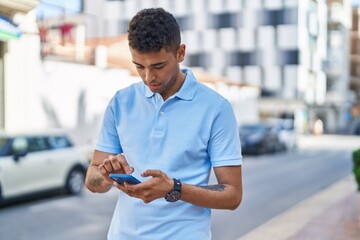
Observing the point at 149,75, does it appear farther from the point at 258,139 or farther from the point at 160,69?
the point at 258,139

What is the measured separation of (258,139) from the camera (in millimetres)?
21781

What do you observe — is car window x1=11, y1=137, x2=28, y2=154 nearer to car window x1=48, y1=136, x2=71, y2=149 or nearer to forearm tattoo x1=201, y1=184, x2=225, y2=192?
car window x1=48, y1=136, x2=71, y2=149

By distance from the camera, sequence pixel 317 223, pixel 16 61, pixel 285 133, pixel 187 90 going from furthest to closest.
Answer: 1. pixel 285 133
2. pixel 16 61
3. pixel 317 223
4. pixel 187 90

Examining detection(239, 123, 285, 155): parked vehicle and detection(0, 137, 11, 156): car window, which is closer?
detection(0, 137, 11, 156): car window

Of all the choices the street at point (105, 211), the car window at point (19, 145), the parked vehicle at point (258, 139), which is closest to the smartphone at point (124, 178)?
the street at point (105, 211)

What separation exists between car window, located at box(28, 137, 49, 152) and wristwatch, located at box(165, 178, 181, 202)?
8.63 m

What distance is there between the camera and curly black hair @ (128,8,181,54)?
68.4 inches

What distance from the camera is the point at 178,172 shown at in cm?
182

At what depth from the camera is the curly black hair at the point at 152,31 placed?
68.4 inches

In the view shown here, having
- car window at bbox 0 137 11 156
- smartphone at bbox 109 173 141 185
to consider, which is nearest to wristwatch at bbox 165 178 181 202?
smartphone at bbox 109 173 141 185

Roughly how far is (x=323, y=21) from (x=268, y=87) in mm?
11613

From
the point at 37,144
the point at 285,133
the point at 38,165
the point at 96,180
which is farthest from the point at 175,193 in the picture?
the point at 285,133

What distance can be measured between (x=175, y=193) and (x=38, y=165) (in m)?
8.68

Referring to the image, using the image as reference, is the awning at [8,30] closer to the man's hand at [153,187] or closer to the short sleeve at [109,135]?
the short sleeve at [109,135]
